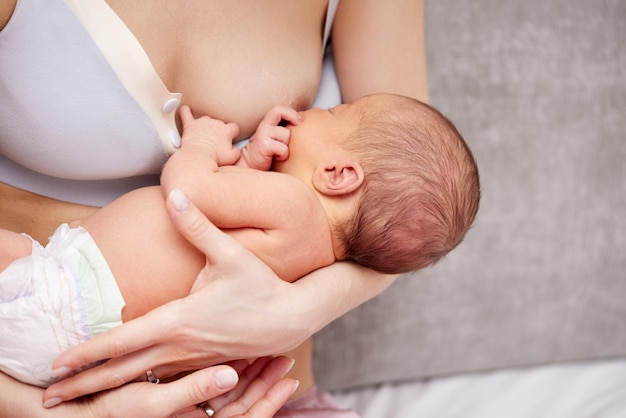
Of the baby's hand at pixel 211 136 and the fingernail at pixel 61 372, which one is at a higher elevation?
the baby's hand at pixel 211 136

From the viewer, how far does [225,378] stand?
90 cm

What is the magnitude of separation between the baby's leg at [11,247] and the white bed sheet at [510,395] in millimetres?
917

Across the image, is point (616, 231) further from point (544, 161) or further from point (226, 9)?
point (226, 9)

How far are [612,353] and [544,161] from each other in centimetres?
54

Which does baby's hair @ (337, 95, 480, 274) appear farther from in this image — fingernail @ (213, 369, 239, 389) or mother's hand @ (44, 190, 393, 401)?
fingernail @ (213, 369, 239, 389)

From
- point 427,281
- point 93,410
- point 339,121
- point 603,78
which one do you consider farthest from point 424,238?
point 603,78

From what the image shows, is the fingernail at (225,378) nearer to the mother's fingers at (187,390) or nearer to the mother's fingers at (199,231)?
the mother's fingers at (187,390)

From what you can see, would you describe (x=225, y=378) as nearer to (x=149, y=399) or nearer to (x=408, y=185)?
(x=149, y=399)

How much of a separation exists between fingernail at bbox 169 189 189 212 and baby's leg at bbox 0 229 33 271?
234 millimetres

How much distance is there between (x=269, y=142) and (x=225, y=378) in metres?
0.34

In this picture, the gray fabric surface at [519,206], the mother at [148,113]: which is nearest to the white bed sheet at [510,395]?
the gray fabric surface at [519,206]

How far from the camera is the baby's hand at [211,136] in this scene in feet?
3.33

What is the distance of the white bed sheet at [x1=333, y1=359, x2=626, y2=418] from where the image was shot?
63.7 inches

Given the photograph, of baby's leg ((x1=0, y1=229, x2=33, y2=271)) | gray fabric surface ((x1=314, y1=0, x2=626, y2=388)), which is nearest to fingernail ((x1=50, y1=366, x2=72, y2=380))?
baby's leg ((x1=0, y1=229, x2=33, y2=271))
